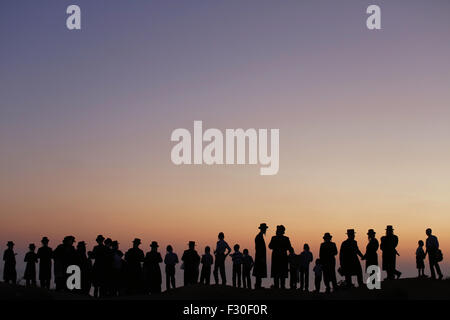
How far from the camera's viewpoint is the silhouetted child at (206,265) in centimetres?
2694

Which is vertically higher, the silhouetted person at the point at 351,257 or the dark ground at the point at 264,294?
the silhouetted person at the point at 351,257

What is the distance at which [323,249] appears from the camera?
25.4 m

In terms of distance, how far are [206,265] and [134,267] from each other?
2.74 meters

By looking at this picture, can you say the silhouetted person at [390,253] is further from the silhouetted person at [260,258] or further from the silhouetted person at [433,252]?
A: the silhouetted person at [260,258]

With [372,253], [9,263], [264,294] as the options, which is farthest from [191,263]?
[9,263]

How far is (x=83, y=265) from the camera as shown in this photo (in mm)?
26062

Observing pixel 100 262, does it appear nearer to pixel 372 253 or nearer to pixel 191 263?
pixel 191 263

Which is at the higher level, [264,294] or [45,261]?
[45,261]

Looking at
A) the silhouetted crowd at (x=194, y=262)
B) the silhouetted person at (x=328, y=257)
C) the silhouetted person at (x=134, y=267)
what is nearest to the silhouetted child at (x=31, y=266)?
the silhouetted crowd at (x=194, y=262)

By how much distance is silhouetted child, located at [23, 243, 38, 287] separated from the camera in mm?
26688

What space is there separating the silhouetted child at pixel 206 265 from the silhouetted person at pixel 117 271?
305 centimetres

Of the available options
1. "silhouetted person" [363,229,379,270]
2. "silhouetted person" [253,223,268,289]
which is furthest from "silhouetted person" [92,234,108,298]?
"silhouetted person" [363,229,379,270]
